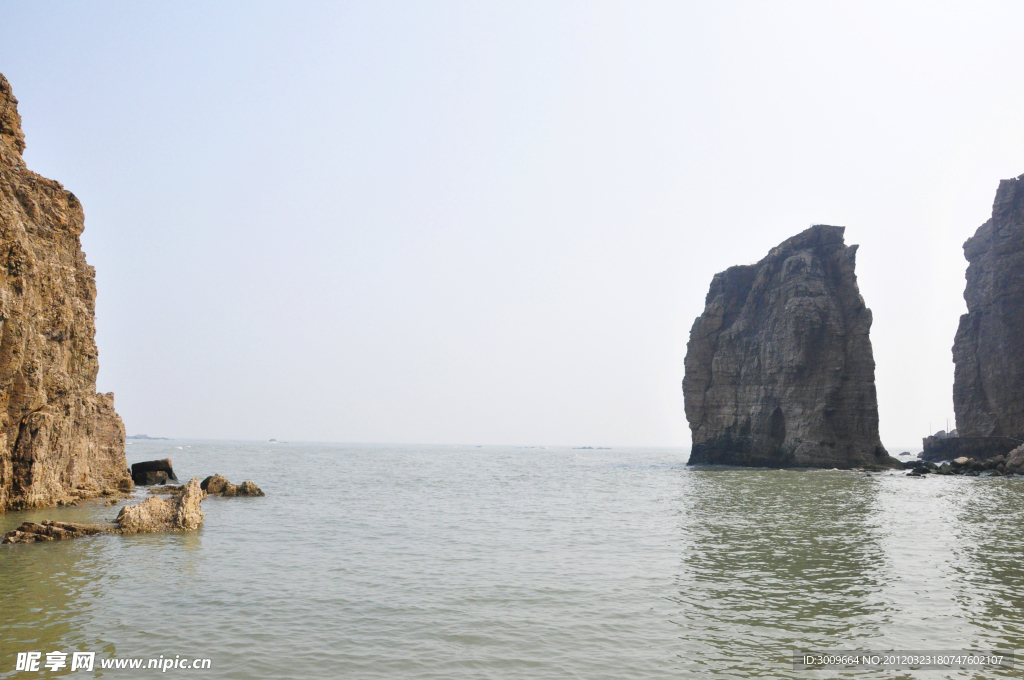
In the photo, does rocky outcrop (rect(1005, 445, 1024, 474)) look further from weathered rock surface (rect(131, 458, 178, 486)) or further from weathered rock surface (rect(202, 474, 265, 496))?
weathered rock surface (rect(131, 458, 178, 486))

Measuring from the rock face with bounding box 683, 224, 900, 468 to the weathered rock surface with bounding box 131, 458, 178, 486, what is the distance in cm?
6505

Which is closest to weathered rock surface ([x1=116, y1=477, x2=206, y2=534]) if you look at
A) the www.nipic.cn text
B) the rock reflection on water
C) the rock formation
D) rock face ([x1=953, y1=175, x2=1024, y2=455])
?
the rock formation

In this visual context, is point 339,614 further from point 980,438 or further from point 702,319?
point 980,438

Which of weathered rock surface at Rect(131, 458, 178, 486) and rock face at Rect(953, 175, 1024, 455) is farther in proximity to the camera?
rock face at Rect(953, 175, 1024, 455)

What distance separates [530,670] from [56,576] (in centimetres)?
1236

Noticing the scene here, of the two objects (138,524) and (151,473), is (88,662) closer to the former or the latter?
(138,524)

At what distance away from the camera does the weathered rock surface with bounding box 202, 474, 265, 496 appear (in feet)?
125

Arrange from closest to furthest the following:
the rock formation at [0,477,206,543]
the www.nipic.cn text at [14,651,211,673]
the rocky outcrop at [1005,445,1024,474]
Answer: the www.nipic.cn text at [14,651,211,673], the rock formation at [0,477,206,543], the rocky outcrop at [1005,445,1024,474]

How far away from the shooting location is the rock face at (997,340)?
80.1m

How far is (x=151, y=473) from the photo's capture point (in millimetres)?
48000

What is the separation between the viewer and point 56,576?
1536 centimetres

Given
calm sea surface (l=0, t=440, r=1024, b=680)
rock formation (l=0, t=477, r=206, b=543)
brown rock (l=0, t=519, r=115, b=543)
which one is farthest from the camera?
rock formation (l=0, t=477, r=206, b=543)

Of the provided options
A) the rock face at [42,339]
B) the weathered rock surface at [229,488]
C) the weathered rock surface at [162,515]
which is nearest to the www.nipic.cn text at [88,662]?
the weathered rock surface at [162,515]

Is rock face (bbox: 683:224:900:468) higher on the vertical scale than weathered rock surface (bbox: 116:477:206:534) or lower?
higher
